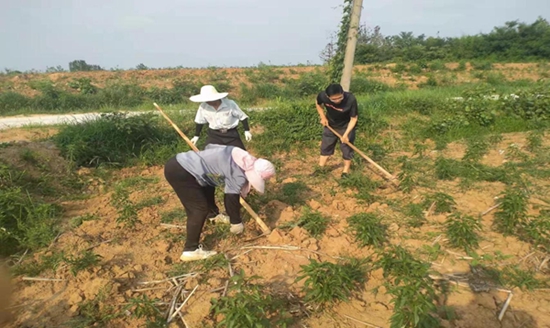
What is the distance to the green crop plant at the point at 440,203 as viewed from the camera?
3803 millimetres

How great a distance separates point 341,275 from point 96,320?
75.8 inches

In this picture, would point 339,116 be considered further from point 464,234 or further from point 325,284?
point 325,284

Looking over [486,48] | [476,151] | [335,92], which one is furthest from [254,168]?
[486,48]

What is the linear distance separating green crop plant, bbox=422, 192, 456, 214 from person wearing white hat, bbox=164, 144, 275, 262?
7.12ft

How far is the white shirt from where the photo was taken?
413 centimetres

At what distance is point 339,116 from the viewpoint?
4.85 metres

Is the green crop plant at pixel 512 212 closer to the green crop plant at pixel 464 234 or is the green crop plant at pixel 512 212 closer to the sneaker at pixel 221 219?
the green crop plant at pixel 464 234

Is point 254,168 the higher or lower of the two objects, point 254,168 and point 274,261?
the higher

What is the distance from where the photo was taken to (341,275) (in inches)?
101

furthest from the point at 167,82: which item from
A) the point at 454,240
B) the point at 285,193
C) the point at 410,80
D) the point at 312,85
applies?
the point at 454,240

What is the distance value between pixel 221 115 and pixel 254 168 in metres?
1.53

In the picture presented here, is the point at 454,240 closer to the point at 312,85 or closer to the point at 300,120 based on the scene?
the point at 300,120

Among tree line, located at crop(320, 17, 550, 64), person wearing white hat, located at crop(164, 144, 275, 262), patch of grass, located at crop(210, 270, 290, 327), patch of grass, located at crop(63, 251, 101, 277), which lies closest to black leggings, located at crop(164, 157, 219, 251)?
person wearing white hat, located at crop(164, 144, 275, 262)

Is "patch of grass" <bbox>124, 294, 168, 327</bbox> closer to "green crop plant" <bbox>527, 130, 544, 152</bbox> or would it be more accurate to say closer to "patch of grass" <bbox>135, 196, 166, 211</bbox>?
"patch of grass" <bbox>135, 196, 166, 211</bbox>
